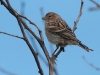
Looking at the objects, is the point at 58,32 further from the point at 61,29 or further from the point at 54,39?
the point at 54,39

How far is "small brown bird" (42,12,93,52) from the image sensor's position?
675 centimetres

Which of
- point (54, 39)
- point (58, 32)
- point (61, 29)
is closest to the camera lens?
point (54, 39)

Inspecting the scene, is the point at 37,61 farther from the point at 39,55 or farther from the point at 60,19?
the point at 60,19

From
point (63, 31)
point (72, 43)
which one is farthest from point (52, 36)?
point (72, 43)

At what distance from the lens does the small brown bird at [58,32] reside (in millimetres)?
6754

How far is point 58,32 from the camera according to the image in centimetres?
761

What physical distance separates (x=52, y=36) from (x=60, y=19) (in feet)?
4.45

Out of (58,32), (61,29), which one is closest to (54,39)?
(58,32)

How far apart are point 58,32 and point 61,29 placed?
294 millimetres

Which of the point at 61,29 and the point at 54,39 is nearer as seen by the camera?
the point at 54,39

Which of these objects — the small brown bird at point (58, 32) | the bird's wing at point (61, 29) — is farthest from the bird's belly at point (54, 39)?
the bird's wing at point (61, 29)

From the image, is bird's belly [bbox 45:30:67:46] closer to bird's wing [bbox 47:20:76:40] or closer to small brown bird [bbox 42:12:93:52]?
small brown bird [bbox 42:12:93:52]

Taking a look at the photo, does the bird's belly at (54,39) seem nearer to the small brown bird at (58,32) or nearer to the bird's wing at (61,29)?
the small brown bird at (58,32)

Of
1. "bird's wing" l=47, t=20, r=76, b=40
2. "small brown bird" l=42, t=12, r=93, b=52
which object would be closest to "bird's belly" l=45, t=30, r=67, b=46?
"small brown bird" l=42, t=12, r=93, b=52
